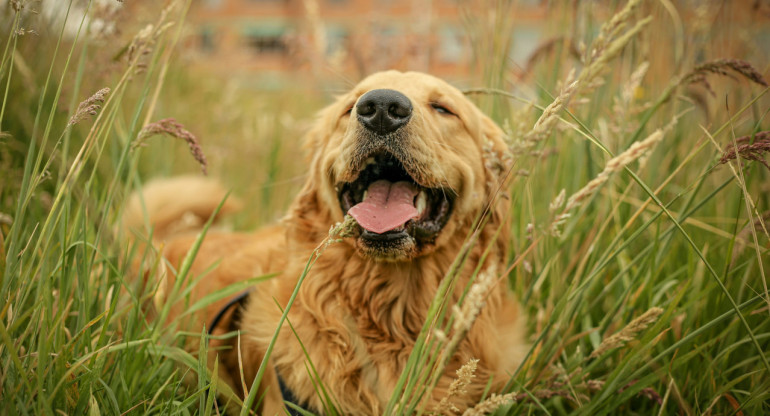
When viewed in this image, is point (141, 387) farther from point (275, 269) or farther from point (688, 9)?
point (688, 9)

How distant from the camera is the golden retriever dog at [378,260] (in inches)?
71.2

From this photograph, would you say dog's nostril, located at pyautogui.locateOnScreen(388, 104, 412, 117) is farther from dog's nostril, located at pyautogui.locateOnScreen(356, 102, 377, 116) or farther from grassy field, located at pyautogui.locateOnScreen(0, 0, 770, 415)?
grassy field, located at pyautogui.locateOnScreen(0, 0, 770, 415)

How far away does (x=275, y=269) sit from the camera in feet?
7.01

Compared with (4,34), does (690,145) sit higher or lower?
lower

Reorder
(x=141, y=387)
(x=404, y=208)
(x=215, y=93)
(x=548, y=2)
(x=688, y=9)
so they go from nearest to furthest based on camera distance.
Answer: (x=141, y=387), (x=404, y=208), (x=548, y=2), (x=688, y=9), (x=215, y=93)

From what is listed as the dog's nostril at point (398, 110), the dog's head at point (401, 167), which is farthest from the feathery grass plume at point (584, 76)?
the dog's nostril at point (398, 110)

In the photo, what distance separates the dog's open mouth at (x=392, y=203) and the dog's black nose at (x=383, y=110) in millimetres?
138

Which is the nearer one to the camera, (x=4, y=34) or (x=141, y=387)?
(x=141, y=387)

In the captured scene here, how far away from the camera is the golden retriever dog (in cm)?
181

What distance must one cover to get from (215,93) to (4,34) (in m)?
4.20

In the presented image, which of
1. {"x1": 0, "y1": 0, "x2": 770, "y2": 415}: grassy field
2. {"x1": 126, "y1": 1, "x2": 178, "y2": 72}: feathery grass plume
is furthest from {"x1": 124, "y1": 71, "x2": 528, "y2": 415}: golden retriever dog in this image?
{"x1": 126, "y1": 1, "x2": 178, "y2": 72}: feathery grass plume

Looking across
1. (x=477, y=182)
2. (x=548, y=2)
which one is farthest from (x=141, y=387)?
(x=548, y=2)

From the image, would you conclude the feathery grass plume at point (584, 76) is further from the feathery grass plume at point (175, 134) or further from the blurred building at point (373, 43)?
the blurred building at point (373, 43)

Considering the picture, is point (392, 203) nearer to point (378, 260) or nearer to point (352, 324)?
point (378, 260)
